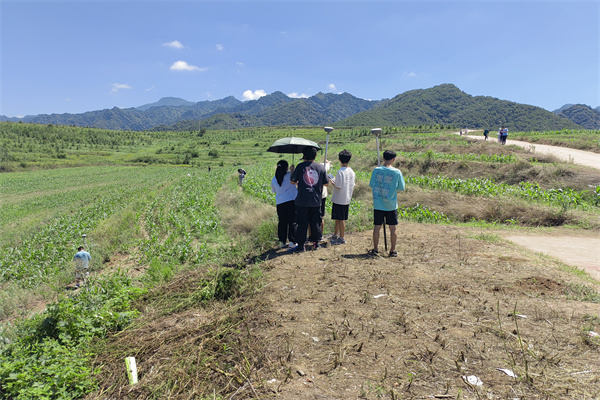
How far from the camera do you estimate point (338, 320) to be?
4113mm

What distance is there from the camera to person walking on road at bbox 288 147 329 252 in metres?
6.66

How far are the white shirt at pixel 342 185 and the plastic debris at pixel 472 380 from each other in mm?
4472

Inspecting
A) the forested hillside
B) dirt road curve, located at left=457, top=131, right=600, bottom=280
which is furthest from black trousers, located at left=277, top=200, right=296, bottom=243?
the forested hillside

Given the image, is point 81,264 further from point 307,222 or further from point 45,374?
point 307,222

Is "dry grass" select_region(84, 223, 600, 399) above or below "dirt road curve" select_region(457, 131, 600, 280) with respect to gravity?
above

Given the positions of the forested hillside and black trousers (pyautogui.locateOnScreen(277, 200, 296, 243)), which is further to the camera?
the forested hillside

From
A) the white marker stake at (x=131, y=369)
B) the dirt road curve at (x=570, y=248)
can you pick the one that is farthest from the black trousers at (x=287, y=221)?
the dirt road curve at (x=570, y=248)

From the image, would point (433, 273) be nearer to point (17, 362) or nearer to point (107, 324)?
point (107, 324)

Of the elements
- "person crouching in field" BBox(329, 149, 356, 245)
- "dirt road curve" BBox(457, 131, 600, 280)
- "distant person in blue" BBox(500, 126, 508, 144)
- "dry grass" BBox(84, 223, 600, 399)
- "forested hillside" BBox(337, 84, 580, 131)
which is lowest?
"dirt road curve" BBox(457, 131, 600, 280)

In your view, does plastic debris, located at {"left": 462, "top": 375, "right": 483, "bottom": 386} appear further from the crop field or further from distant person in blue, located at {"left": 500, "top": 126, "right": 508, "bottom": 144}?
distant person in blue, located at {"left": 500, "top": 126, "right": 508, "bottom": 144}

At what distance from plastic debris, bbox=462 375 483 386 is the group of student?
3584 millimetres

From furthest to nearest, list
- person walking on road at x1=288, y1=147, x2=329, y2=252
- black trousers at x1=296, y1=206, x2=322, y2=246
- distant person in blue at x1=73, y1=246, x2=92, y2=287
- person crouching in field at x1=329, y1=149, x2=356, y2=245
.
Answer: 1. distant person in blue at x1=73, y1=246, x2=92, y2=287
2. person crouching in field at x1=329, y1=149, x2=356, y2=245
3. black trousers at x1=296, y1=206, x2=322, y2=246
4. person walking on road at x1=288, y1=147, x2=329, y2=252

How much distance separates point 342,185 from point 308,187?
2.80 ft

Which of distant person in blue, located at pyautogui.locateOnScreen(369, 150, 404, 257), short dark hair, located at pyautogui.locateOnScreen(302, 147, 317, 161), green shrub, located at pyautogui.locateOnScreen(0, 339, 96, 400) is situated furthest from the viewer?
short dark hair, located at pyautogui.locateOnScreen(302, 147, 317, 161)
